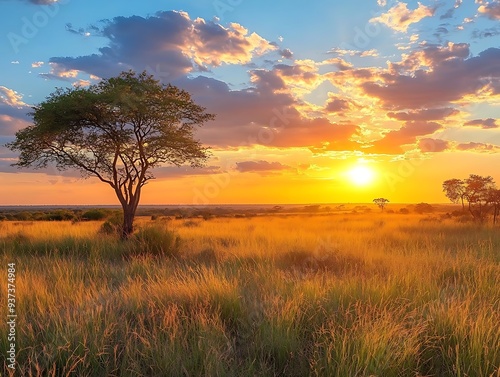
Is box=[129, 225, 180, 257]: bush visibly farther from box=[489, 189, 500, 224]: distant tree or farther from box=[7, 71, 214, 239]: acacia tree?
box=[489, 189, 500, 224]: distant tree

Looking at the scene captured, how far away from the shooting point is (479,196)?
3397 centimetres

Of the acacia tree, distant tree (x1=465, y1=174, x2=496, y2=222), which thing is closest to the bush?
the acacia tree

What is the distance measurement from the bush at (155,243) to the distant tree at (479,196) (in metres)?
27.5

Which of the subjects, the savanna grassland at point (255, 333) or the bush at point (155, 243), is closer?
the savanna grassland at point (255, 333)

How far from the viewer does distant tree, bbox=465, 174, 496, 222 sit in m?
33.0

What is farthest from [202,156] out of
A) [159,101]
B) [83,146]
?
[83,146]

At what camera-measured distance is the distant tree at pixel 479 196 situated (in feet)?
108

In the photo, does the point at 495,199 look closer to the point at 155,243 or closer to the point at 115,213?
the point at 155,243

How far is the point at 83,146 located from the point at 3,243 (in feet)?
20.4

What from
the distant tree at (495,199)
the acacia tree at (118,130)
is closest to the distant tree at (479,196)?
the distant tree at (495,199)

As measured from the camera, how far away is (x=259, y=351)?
182 inches

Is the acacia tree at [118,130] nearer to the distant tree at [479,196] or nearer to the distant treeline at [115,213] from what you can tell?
the distant treeline at [115,213]

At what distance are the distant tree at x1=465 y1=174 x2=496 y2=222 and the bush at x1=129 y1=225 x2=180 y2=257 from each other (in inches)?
1082

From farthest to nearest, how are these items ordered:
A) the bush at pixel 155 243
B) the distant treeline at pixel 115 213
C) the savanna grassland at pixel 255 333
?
the distant treeline at pixel 115 213
the bush at pixel 155 243
the savanna grassland at pixel 255 333
